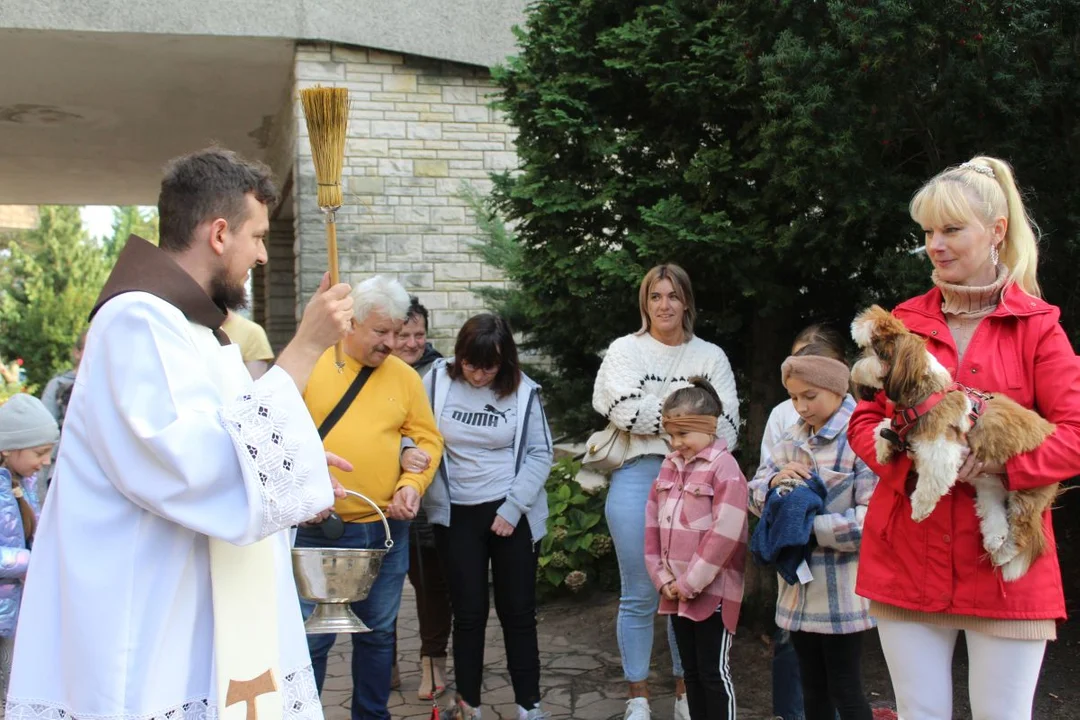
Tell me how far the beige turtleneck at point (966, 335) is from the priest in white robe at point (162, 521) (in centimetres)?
164

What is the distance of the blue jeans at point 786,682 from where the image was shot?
14.0ft

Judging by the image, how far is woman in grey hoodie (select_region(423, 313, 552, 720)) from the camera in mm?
4582

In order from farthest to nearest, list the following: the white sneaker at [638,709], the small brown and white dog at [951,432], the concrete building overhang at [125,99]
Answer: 1. the concrete building overhang at [125,99]
2. the white sneaker at [638,709]
3. the small brown and white dog at [951,432]

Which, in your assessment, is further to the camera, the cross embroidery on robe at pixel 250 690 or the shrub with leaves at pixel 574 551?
the shrub with leaves at pixel 574 551

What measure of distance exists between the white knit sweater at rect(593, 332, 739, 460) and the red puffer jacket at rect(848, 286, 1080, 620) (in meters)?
1.71

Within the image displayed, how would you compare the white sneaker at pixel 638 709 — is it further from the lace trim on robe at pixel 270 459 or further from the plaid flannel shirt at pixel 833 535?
the lace trim on robe at pixel 270 459

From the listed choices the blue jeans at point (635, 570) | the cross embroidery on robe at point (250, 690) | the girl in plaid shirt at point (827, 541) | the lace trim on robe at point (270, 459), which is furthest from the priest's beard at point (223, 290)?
the blue jeans at point (635, 570)

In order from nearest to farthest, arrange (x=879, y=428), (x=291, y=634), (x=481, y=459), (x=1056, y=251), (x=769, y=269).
→ (x=291, y=634) < (x=879, y=428) < (x=1056, y=251) < (x=481, y=459) < (x=769, y=269)

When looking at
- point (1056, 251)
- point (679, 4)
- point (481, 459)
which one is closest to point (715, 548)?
point (481, 459)

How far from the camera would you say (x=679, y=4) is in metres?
5.16

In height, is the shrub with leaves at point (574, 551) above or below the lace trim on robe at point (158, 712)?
below

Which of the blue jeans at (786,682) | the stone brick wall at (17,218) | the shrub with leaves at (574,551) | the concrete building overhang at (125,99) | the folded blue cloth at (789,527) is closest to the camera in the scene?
the folded blue cloth at (789,527)

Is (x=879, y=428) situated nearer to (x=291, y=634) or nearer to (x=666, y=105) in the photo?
(x=291, y=634)

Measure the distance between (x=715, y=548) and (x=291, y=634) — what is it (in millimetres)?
2100
